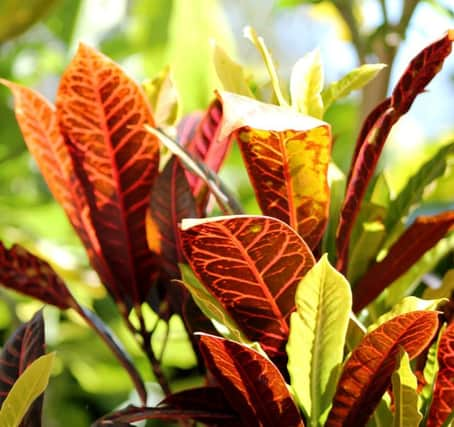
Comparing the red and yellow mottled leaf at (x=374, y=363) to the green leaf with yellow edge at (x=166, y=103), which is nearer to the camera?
the red and yellow mottled leaf at (x=374, y=363)

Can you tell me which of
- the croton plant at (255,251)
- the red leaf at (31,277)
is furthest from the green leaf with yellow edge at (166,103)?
the red leaf at (31,277)

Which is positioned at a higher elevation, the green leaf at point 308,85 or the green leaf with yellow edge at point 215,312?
the green leaf at point 308,85

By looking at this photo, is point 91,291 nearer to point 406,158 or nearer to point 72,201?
point 72,201

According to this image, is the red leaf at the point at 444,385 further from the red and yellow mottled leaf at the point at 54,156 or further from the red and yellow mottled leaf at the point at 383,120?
the red and yellow mottled leaf at the point at 54,156

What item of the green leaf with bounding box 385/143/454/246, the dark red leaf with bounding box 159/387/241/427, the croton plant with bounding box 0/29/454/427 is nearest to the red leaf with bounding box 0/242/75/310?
the croton plant with bounding box 0/29/454/427

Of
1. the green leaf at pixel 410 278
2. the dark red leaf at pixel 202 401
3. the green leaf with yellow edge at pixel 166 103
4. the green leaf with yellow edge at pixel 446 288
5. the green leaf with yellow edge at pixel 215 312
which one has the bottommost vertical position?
the dark red leaf at pixel 202 401

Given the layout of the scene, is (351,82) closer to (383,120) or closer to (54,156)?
(383,120)

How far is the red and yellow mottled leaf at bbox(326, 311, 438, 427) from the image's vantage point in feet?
1.18

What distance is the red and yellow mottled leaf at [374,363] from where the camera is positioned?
36cm

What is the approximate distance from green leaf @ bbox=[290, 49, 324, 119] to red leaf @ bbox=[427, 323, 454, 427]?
0.13 m

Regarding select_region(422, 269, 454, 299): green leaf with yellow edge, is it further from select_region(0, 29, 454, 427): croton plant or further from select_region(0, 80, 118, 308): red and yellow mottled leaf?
select_region(0, 80, 118, 308): red and yellow mottled leaf

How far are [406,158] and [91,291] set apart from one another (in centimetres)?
58

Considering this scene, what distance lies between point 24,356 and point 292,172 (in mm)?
179

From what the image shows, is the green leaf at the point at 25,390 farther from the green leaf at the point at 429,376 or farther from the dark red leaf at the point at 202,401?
the green leaf at the point at 429,376
